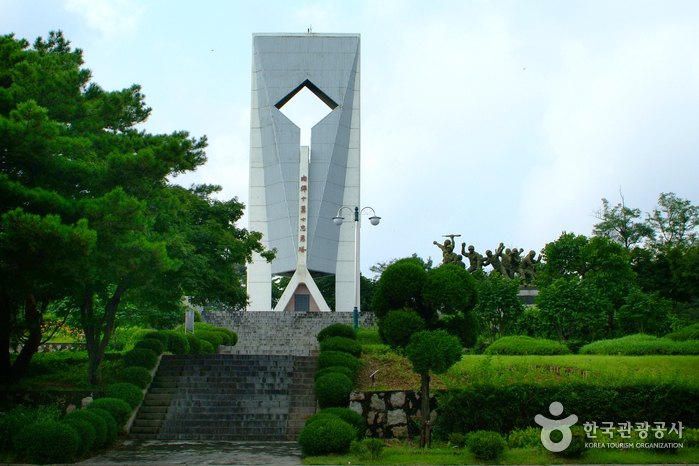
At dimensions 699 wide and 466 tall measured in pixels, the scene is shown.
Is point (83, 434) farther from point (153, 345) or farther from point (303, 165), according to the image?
point (303, 165)

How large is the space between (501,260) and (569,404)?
25972 mm

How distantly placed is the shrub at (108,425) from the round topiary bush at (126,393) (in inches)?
48.6

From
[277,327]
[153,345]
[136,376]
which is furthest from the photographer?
[277,327]

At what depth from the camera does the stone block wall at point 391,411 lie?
37.5 ft

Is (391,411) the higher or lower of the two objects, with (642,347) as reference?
lower

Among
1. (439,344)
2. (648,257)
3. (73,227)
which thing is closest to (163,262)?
(73,227)

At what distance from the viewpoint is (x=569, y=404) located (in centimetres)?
1059

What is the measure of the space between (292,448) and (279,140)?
2614 cm

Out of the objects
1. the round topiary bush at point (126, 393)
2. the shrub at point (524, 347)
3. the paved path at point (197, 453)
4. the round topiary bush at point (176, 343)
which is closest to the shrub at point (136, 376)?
the round topiary bush at point (126, 393)

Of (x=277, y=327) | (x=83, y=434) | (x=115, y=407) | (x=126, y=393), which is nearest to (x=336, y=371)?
(x=126, y=393)

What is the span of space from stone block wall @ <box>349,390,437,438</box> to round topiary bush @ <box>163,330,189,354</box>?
18.9 ft

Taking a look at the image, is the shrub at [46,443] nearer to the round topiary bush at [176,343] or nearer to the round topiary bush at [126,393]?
the round topiary bush at [126,393]

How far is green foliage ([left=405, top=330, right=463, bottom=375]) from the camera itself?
949cm

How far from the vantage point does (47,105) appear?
39.4ft
